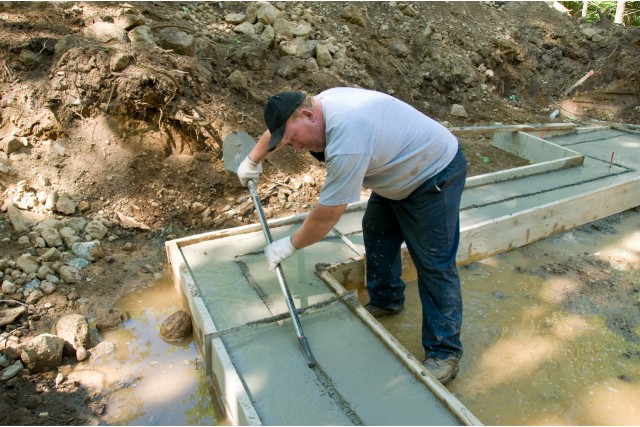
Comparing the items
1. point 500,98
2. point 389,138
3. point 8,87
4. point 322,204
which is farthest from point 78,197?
point 500,98

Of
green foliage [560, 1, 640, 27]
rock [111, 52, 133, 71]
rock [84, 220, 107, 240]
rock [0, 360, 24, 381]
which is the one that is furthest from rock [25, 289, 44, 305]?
green foliage [560, 1, 640, 27]

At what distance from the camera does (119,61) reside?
12.8ft

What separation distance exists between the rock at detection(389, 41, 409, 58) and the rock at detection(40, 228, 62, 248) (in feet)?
18.5

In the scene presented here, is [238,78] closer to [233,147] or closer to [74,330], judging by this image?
[233,147]

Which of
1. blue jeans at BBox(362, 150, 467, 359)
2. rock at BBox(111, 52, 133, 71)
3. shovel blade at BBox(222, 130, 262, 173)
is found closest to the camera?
blue jeans at BBox(362, 150, 467, 359)

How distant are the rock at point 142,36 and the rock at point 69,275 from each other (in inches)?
101

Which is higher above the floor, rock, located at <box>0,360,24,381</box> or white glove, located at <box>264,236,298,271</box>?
white glove, located at <box>264,236,298,271</box>

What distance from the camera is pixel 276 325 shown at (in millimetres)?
2469

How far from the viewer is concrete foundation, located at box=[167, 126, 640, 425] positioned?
203 cm

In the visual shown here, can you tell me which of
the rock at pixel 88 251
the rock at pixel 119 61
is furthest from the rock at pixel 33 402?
the rock at pixel 119 61

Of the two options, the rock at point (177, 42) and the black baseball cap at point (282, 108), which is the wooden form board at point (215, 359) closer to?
the black baseball cap at point (282, 108)

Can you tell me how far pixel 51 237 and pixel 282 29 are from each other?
401cm

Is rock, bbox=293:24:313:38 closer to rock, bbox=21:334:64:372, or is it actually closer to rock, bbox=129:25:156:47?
rock, bbox=129:25:156:47

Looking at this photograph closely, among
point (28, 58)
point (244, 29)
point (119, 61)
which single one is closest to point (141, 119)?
point (119, 61)
